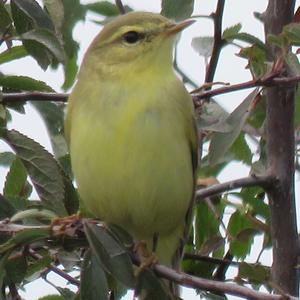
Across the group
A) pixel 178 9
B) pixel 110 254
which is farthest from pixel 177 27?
pixel 110 254

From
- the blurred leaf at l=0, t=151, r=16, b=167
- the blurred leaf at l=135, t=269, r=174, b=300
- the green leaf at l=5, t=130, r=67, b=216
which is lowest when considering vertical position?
the blurred leaf at l=135, t=269, r=174, b=300

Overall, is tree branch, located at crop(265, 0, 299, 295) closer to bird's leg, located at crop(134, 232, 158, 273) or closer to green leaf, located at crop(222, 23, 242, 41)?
green leaf, located at crop(222, 23, 242, 41)

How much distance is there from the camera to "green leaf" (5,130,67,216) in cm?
325

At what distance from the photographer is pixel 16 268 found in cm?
303

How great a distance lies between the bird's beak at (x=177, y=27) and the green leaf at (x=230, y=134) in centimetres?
58

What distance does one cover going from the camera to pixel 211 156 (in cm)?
342

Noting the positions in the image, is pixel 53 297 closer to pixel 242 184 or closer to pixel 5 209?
pixel 5 209

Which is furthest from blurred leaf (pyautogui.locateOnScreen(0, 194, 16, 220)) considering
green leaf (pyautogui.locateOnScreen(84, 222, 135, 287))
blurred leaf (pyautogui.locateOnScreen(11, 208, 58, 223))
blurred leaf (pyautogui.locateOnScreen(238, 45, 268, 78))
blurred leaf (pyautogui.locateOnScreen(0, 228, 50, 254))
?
blurred leaf (pyautogui.locateOnScreen(238, 45, 268, 78))

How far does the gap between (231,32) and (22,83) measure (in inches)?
34.8

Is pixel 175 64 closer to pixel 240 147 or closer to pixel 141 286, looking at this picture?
pixel 240 147

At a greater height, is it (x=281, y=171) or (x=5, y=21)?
(x=5, y=21)

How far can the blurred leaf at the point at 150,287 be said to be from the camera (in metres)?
2.98

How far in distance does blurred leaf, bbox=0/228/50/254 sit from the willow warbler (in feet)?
3.18

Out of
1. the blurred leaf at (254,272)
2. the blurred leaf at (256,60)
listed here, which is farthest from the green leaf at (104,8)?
the blurred leaf at (254,272)
